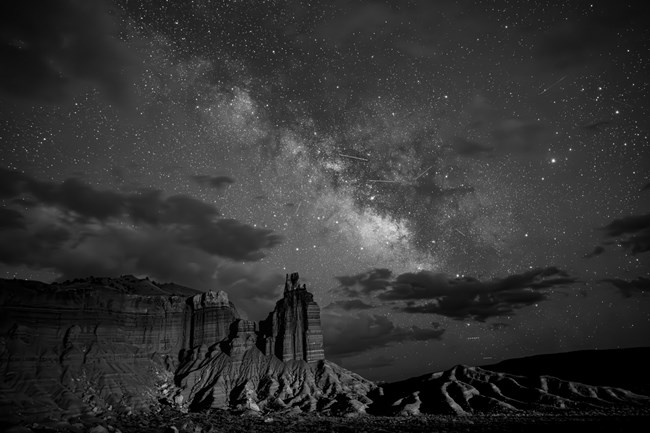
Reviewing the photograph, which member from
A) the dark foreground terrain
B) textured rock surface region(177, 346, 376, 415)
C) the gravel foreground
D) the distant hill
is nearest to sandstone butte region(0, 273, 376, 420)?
textured rock surface region(177, 346, 376, 415)

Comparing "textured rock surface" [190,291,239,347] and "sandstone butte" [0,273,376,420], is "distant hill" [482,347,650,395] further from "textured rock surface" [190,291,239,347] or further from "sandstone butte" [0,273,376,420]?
"textured rock surface" [190,291,239,347]

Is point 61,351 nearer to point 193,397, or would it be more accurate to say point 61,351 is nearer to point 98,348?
point 98,348

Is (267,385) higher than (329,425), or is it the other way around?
(267,385)

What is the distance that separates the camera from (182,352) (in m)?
114

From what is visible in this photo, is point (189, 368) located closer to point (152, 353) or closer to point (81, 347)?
point (152, 353)

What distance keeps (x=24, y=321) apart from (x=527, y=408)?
10967cm

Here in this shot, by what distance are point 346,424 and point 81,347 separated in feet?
209

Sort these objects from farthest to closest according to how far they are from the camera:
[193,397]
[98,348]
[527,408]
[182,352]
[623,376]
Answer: [182,352] < [623,376] < [193,397] < [98,348] < [527,408]

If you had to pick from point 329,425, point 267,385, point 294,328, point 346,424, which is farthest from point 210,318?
point 346,424

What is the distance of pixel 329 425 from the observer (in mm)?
66875

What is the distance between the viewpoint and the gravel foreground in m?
55.5

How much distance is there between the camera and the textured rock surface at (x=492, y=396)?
80.2 metres

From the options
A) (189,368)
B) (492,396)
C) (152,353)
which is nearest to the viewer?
(492,396)

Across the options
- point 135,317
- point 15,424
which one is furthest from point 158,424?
point 135,317
